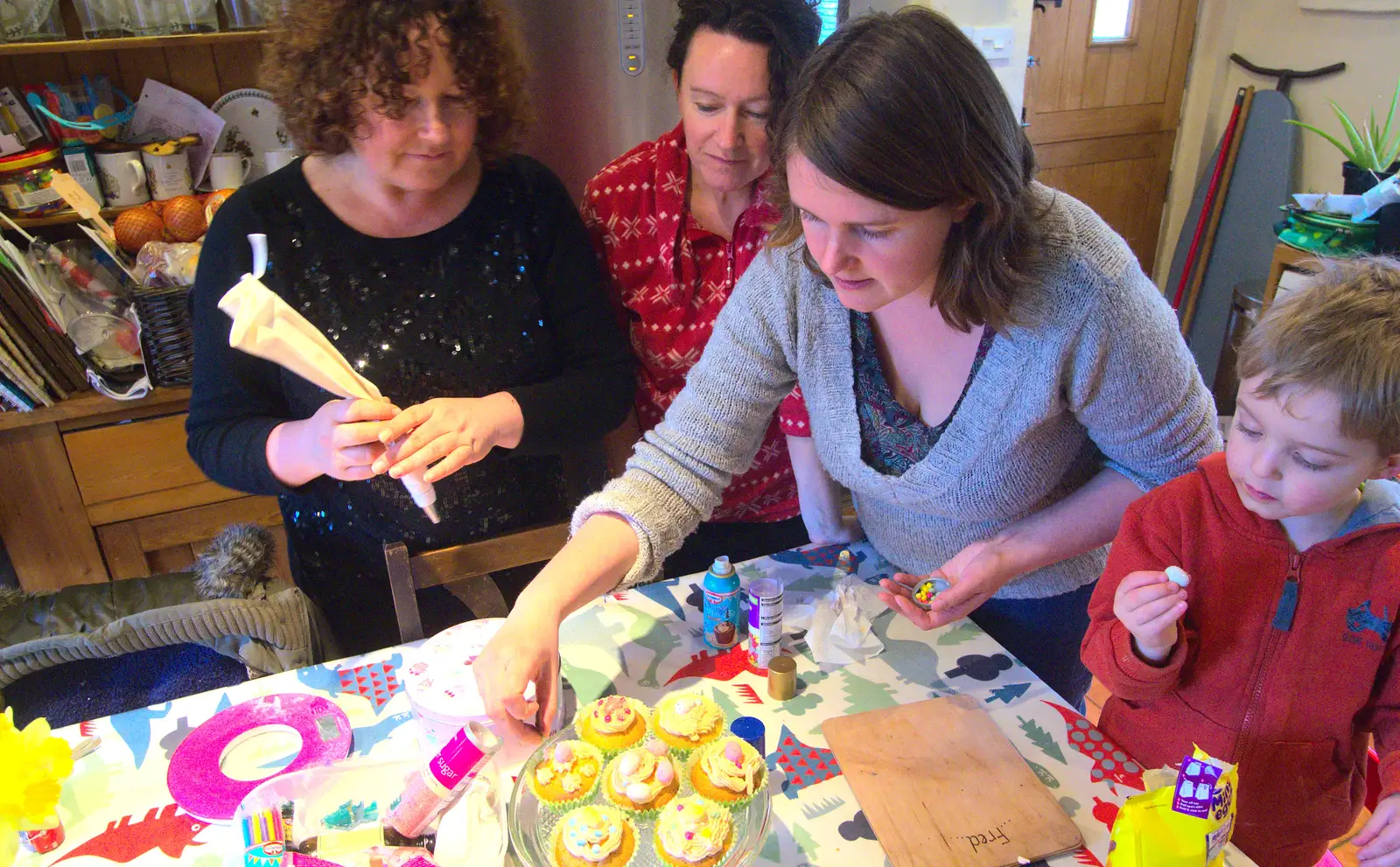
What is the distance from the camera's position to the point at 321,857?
2.73ft

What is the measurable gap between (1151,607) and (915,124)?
541mm

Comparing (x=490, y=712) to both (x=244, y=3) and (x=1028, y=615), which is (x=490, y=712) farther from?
(x=244, y=3)

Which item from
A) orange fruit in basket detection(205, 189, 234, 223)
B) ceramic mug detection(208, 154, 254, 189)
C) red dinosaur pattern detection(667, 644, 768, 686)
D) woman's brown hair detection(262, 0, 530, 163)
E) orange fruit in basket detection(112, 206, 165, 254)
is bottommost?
red dinosaur pattern detection(667, 644, 768, 686)

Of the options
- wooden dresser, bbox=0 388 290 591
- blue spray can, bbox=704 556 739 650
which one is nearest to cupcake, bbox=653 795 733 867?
blue spray can, bbox=704 556 739 650

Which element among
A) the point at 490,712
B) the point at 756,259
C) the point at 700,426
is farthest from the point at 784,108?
the point at 490,712

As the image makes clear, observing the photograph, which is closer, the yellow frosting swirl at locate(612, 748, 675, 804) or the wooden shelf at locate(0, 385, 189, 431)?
the yellow frosting swirl at locate(612, 748, 675, 804)

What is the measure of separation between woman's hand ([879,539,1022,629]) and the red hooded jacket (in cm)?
12

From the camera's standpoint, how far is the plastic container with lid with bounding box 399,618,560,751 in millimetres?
981

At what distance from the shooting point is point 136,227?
2.26 metres

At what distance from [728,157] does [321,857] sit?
99 cm

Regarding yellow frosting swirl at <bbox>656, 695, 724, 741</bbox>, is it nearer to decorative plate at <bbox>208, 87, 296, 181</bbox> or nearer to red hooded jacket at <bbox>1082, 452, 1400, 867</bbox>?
red hooded jacket at <bbox>1082, 452, 1400, 867</bbox>

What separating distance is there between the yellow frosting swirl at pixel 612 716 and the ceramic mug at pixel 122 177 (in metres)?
2.11

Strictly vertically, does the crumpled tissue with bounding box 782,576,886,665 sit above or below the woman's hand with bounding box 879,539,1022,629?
below

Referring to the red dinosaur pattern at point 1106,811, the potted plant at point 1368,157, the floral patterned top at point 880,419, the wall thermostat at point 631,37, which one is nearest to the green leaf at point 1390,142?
the potted plant at point 1368,157
